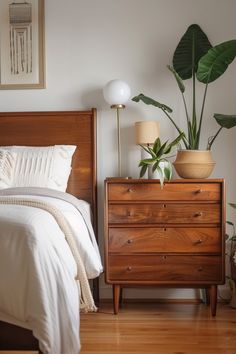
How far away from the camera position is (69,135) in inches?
126

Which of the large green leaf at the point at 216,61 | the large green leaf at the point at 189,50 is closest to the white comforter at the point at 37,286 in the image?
the large green leaf at the point at 216,61

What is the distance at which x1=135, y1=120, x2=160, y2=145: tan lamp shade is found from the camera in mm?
3002

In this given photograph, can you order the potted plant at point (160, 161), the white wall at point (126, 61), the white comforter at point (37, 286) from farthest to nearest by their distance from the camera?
1. the white wall at point (126, 61)
2. the potted plant at point (160, 161)
3. the white comforter at point (37, 286)

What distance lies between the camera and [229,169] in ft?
10.6

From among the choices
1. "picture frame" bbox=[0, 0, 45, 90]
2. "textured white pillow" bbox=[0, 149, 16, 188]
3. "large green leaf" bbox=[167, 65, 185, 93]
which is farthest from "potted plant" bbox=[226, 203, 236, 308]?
"picture frame" bbox=[0, 0, 45, 90]

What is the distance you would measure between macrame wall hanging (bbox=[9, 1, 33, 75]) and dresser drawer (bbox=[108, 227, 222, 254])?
1.45 meters

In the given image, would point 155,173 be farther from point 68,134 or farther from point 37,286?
point 37,286

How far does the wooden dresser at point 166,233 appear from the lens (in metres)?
2.76

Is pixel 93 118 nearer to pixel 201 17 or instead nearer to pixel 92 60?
pixel 92 60

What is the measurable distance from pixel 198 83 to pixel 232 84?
24 cm

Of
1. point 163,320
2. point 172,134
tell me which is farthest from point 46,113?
point 163,320

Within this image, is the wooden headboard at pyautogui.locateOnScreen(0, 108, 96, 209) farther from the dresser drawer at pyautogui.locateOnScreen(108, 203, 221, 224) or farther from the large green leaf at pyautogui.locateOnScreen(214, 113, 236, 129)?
the large green leaf at pyautogui.locateOnScreen(214, 113, 236, 129)

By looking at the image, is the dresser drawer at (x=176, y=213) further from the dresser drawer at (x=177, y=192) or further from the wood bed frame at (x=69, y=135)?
the wood bed frame at (x=69, y=135)

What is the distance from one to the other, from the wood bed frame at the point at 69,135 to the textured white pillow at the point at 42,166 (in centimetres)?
10
